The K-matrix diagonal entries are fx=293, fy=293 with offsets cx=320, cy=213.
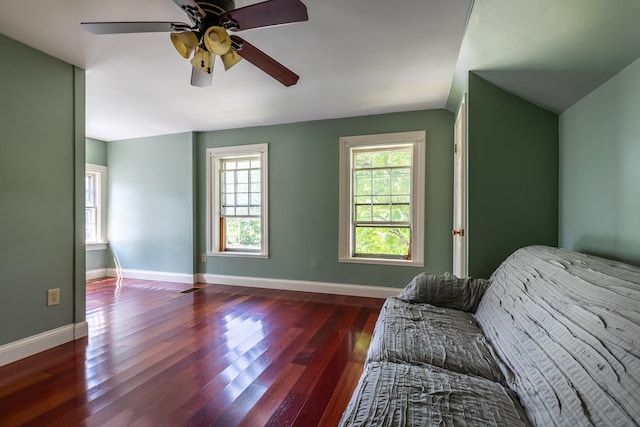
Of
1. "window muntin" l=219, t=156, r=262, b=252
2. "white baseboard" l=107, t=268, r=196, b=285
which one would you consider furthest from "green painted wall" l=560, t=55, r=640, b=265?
"white baseboard" l=107, t=268, r=196, b=285

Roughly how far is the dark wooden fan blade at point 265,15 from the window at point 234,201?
2.80 metres

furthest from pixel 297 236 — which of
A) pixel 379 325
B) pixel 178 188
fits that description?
pixel 379 325

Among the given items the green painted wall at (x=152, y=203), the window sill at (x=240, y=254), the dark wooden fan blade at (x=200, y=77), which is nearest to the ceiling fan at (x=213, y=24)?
the dark wooden fan blade at (x=200, y=77)

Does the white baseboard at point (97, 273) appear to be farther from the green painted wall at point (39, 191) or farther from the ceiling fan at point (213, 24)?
the ceiling fan at point (213, 24)

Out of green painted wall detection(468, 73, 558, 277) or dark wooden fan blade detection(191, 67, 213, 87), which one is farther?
green painted wall detection(468, 73, 558, 277)

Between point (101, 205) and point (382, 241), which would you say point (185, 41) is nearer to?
point (382, 241)

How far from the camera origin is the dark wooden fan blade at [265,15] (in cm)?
132

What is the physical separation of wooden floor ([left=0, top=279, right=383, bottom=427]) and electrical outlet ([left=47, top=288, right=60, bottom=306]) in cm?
37

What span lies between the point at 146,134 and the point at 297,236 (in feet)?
9.66

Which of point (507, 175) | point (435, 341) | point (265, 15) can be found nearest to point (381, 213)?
point (507, 175)

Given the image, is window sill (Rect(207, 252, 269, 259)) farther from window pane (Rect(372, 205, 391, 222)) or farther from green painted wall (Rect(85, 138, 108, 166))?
green painted wall (Rect(85, 138, 108, 166))

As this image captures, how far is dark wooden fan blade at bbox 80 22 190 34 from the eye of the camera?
1471mm

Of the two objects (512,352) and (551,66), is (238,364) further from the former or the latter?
(551,66)

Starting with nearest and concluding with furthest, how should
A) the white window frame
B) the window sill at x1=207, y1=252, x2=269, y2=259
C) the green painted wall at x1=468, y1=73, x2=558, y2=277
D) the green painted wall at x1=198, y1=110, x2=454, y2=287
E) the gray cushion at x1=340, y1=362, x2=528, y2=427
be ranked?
1. the gray cushion at x1=340, y1=362, x2=528, y2=427
2. the green painted wall at x1=468, y1=73, x2=558, y2=277
3. the green painted wall at x1=198, y1=110, x2=454, y2=287
4. the window sill at x1=207, y1=252, x2=269, y2=259
5. the white window frame
